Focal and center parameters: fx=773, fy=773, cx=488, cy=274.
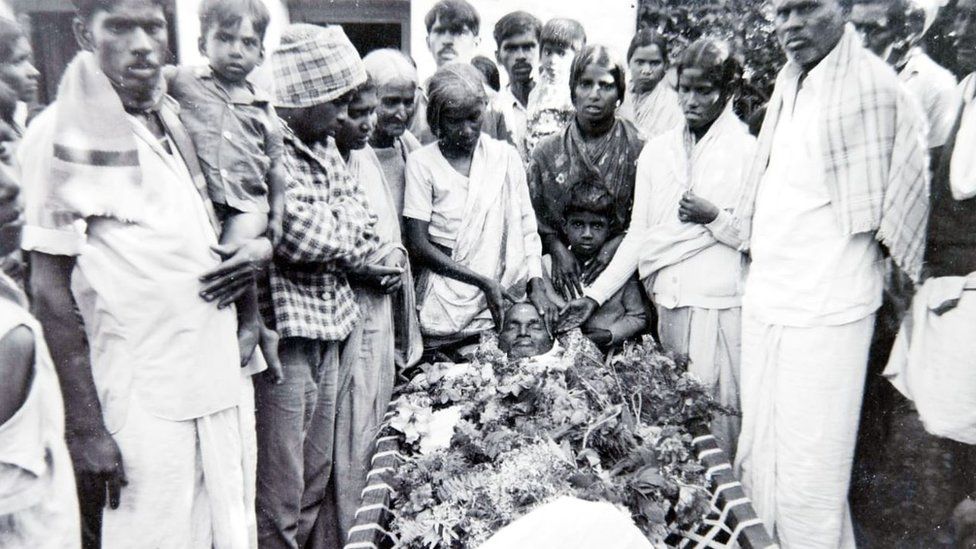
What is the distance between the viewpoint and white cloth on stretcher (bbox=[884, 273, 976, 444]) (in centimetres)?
269

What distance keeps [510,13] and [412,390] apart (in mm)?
2294

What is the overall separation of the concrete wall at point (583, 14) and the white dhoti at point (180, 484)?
9.14 ft

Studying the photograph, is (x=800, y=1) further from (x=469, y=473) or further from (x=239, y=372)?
(x=239, y=372)

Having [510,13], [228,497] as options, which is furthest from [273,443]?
[510,13]

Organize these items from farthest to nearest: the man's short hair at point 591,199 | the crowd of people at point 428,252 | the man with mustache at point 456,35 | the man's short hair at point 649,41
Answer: the man with mustache at point 456,35
the man's short hair at point 649,41
the man's short hair at point 591,199
the crowd of people at point 428,252

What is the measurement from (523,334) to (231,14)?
1.75 meters

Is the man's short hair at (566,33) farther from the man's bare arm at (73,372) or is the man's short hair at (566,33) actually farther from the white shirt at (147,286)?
the man's bare arm at (73,372)

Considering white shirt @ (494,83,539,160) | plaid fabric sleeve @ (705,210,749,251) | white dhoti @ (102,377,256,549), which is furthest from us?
white shirt @ (494,83,539,160)

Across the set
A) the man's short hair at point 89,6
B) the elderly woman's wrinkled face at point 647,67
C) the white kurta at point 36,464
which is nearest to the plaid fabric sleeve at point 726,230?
the elderly woman's wrinkled face at point 647,67

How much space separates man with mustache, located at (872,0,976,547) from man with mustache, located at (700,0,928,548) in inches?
3.7

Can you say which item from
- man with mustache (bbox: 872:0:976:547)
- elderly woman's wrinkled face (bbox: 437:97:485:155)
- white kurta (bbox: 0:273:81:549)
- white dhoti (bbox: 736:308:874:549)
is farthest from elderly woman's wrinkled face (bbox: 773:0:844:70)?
white kurta (bbox: 0:273:81:549)

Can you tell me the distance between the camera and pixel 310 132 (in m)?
2.80

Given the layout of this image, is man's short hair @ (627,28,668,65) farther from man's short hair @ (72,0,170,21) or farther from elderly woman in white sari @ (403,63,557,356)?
man's short hair @ (72,0,170,21)

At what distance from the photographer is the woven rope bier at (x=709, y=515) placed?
2.44 meters
